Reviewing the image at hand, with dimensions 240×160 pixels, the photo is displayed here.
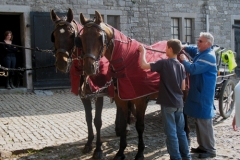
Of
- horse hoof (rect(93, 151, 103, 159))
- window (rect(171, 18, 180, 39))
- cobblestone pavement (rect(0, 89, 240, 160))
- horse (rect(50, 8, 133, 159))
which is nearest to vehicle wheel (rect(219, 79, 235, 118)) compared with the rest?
cobblestone pavement (rect(0, 89, 240, 160))

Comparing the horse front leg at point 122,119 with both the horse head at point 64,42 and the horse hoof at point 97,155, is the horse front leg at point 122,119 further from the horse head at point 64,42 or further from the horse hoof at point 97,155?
the horse head at point 64,42

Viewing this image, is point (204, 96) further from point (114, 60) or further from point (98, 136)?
point (98, 136)

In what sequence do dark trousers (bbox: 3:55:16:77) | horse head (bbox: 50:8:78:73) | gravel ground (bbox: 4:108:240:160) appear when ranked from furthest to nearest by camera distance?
dark trousers (bbox: 3:55:16:77) < gravel ground (bbox: 4:108:240:160) < horse head (bbox: 50:8:78:73)

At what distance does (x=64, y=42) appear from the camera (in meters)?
4.85

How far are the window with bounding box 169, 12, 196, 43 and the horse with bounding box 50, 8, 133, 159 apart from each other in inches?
385

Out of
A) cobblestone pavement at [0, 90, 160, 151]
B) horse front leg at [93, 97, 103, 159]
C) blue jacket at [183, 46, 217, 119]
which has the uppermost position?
blue jacket at [183, 46, 217, 119]

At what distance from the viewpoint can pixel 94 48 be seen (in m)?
4.28

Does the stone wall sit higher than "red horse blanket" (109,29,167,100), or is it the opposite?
the stone wall

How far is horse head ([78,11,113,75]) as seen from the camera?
4.20 metres

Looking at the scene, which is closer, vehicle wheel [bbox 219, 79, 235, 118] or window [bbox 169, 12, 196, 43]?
vehicle wheel [bbox 219, 79, 235, 118]

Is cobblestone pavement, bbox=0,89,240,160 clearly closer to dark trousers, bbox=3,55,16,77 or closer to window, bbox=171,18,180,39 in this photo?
dark trousers, bbox=3,55,16,77

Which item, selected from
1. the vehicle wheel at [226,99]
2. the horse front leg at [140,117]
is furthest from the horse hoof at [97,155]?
the vehicle wheel at [226,99]

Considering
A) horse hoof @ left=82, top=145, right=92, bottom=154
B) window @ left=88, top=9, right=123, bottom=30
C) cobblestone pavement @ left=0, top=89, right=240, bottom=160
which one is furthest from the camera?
window @ left=88, top=9, right=123, bottom=30

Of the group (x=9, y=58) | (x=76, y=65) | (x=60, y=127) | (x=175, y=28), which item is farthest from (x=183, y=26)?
(x=76, y=65)
